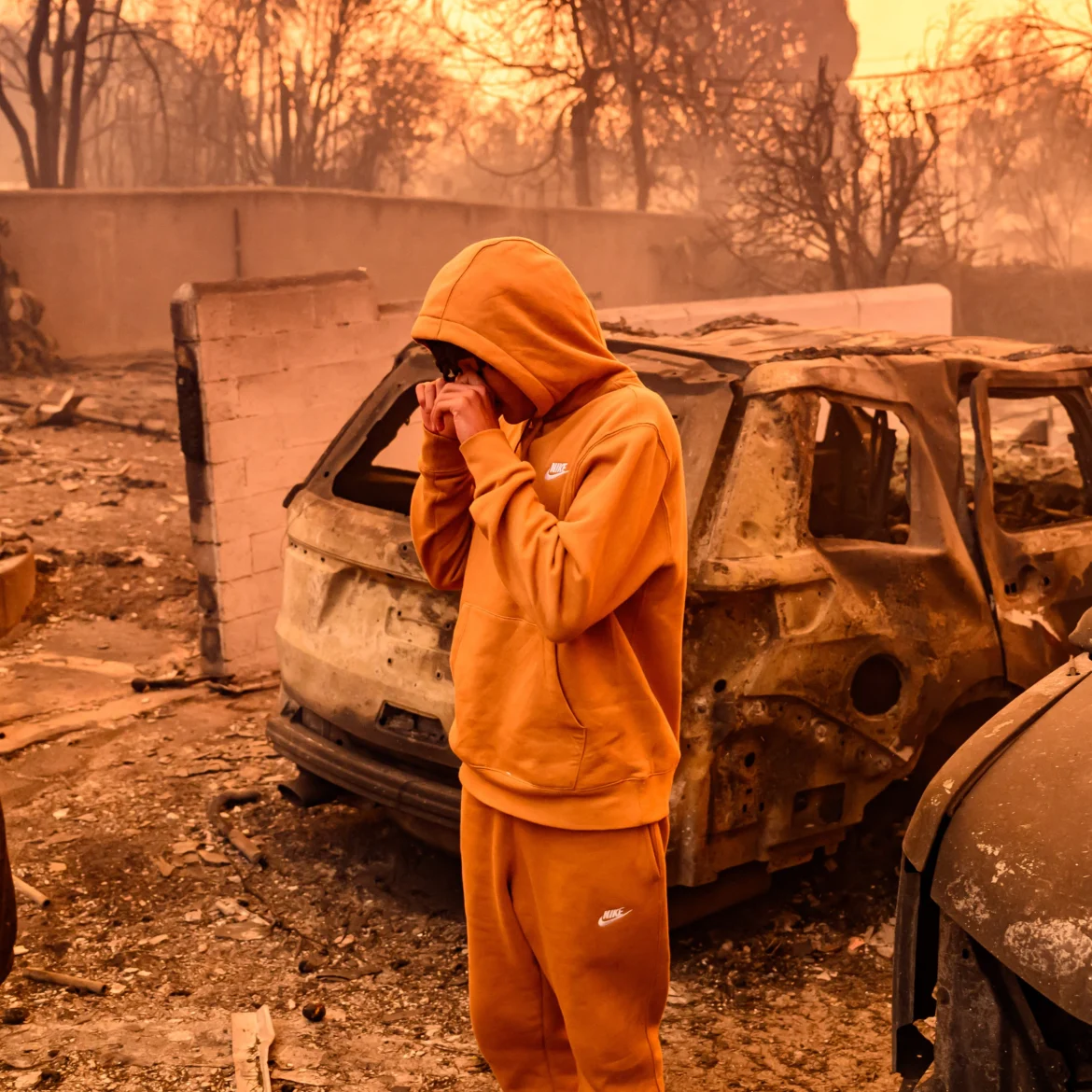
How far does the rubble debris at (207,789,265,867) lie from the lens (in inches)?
189

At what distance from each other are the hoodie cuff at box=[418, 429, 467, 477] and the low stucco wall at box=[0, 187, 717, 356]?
1049cm

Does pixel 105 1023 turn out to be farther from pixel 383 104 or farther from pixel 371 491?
pixel 383 104

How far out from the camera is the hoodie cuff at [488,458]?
7.45 feet

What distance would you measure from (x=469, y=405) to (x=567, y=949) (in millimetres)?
983

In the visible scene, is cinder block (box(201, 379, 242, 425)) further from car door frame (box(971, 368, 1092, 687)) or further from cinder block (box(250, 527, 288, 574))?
car door frame (box(971, 368, 1092, 687))

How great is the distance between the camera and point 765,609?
386 centimetres

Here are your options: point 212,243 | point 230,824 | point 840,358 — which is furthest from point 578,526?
point 212,243

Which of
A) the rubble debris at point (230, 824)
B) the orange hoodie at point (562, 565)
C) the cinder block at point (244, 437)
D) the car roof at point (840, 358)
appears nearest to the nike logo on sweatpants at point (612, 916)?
the orange hoodie at point (562, 565)

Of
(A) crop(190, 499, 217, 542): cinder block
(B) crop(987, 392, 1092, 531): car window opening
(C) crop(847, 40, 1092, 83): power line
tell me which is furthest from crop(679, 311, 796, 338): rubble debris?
(C) crop(847, 40, 1092, 83): power line

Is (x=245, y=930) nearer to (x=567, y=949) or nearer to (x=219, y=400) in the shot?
(x=567, y=949)

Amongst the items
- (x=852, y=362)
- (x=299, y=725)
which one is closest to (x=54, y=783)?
(x=299, y=725)

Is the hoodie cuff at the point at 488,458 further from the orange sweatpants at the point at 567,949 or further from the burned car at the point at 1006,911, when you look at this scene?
the burned car at the point at 1006,911

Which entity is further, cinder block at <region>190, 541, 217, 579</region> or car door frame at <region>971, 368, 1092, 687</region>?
cinder block at <region>190, 541, 217, 579</region>

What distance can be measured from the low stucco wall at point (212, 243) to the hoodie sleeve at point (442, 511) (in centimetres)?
1041
